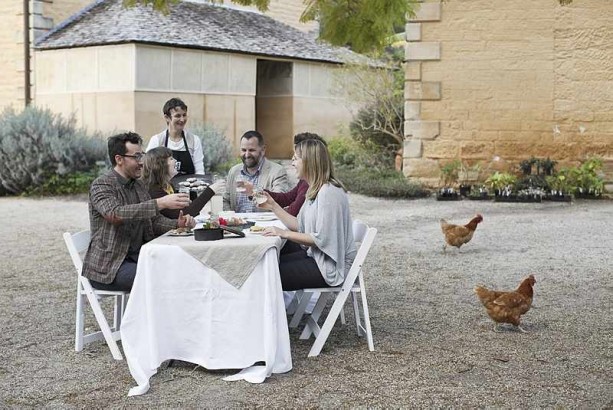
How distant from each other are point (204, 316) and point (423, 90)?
480 inches

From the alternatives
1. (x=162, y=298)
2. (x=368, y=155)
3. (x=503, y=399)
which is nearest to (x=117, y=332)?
(x=162, y=298)

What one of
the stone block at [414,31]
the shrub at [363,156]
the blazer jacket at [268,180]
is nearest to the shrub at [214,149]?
the shrub at [363,156]

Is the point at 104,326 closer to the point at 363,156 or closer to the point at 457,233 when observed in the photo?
the point at 457,233

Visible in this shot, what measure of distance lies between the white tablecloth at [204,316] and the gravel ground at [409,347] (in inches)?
5.3

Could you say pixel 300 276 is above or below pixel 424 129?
below

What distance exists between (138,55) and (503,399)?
17951 millimetres

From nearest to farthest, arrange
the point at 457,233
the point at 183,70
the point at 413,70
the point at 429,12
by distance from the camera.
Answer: the point at 457,233 < the point at 429,12 < the point at 413,70 < the point at 183,70

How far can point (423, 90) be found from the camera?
17.0 m

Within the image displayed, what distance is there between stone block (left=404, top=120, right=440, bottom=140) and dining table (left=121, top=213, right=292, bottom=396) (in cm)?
1195

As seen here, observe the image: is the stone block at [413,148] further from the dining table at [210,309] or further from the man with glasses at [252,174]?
the dining table at [210,309]

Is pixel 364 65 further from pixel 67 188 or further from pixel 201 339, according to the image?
pixel 201 339

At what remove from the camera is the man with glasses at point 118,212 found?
18.4 feet

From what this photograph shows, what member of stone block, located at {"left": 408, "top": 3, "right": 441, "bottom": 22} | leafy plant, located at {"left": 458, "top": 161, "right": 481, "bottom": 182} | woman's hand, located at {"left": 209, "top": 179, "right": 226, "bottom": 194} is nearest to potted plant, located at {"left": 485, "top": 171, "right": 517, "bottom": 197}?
leafy plant, located at {"left": 458, "top": 161, "right": 481, "bottom": 182}

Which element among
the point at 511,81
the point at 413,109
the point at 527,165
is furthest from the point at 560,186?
the point at 413,109
